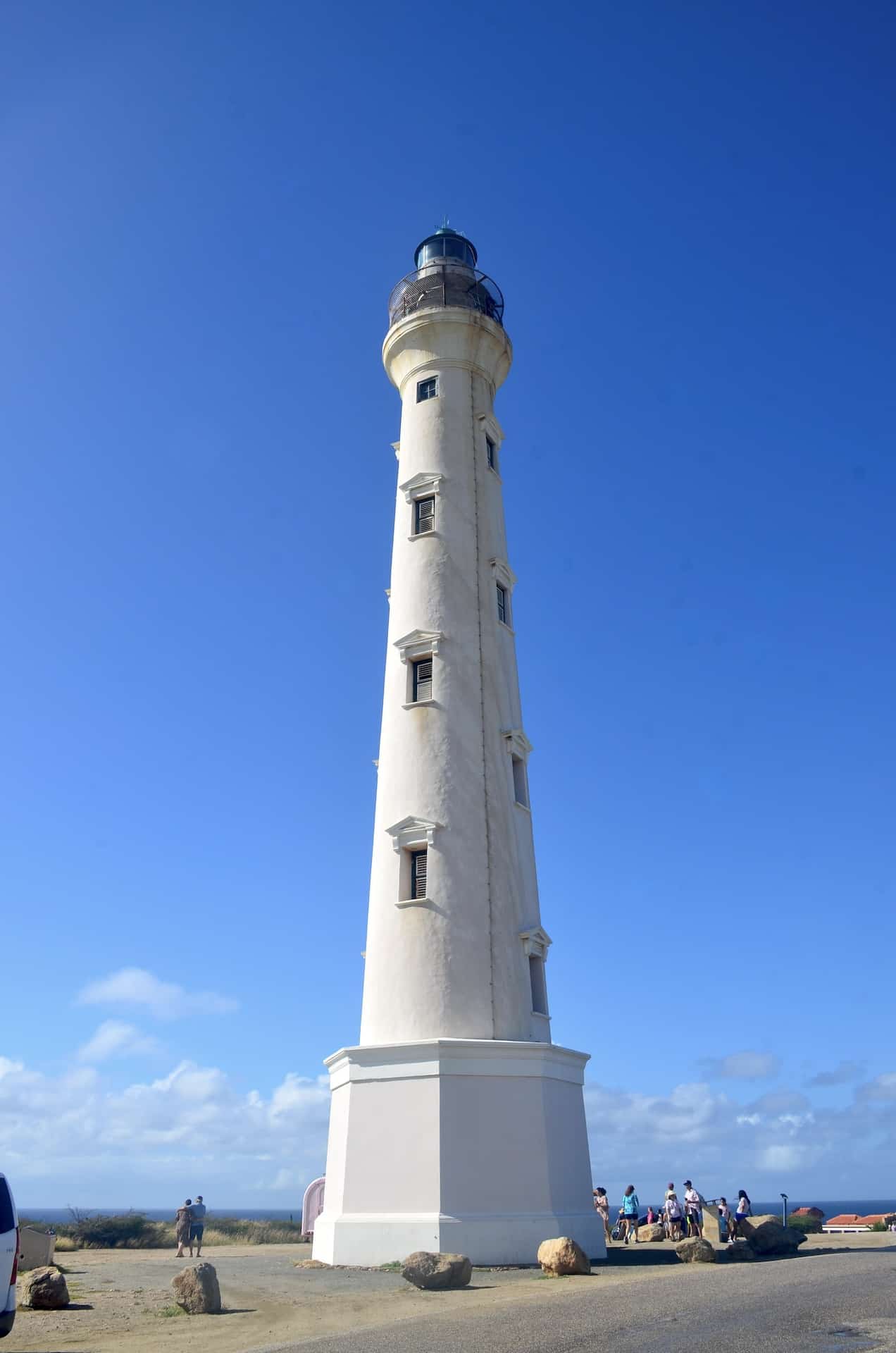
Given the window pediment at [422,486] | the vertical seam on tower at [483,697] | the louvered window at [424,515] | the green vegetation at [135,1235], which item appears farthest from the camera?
the green vegetation at [135,1235]

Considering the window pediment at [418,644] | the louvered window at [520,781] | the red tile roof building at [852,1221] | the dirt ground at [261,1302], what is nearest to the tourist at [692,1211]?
the dirt ground at [261,1302]

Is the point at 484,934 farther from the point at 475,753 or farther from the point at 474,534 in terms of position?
the point at 474,534

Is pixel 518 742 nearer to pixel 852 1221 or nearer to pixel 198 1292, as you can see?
pixel 198 1292

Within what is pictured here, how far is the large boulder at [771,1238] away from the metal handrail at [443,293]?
23668 millimetres

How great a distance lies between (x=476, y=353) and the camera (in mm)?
28641

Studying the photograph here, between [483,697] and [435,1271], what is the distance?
41.0ft

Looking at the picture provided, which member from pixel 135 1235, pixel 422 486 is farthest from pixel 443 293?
pixel 135 1235

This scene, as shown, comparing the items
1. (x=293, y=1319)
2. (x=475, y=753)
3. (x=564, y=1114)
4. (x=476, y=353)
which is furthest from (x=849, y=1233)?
(x=476, y=353)

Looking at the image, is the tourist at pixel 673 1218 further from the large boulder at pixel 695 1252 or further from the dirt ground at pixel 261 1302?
the large boulder at pixel 695 1252

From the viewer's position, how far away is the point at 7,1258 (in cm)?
934

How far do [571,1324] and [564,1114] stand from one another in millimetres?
11203

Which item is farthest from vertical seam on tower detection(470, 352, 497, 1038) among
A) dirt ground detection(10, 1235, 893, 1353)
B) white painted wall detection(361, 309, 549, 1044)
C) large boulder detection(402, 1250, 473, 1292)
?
large boulder detection(402, 1250, 473, 1292)

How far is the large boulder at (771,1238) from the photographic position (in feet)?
72.3

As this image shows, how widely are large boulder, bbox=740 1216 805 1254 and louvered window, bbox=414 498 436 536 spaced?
17.6 metres
